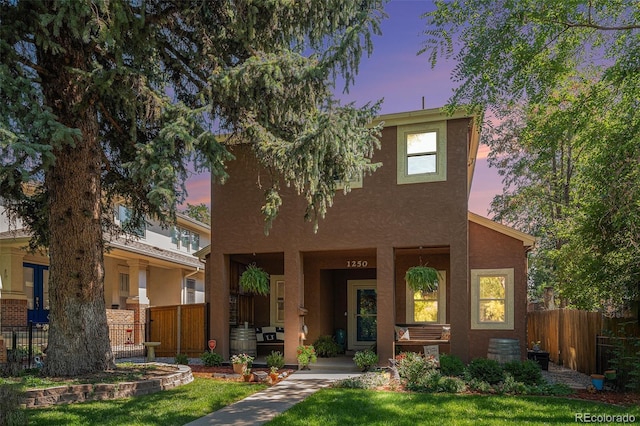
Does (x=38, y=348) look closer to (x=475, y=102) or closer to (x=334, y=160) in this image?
(x=334, y=160)

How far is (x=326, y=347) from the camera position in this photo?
46.1 ft

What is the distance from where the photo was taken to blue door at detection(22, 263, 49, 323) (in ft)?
61.1

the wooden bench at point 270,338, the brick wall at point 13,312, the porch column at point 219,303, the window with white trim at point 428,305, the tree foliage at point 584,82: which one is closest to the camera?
the tree foliage at point 584,82

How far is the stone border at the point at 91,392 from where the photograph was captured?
8.27m

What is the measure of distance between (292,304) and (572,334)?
7.92 metres

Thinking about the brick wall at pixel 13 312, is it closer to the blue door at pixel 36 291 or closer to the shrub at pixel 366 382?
the blue door at pixel 36 291

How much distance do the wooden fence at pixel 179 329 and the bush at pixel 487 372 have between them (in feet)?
24.9

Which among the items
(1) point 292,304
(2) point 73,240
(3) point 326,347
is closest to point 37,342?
(2) point 73,240

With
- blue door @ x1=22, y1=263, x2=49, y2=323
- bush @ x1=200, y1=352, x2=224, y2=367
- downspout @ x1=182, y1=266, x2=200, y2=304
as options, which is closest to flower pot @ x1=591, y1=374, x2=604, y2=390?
bush @ x1=200, y1=352, x2=224, y2=367

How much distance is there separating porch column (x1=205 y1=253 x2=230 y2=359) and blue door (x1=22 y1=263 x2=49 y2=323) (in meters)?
8.85

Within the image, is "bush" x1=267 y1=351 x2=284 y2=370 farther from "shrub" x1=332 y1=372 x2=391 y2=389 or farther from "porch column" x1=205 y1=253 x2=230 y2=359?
"shrub" x1=332 y1=372 x2=391 y2=389

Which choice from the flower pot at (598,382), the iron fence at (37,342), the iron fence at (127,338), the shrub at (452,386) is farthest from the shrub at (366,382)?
the iron fence at (127,338)

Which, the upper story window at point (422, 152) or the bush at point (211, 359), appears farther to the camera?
the bush at point (211, 359)

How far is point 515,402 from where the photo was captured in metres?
8.41
